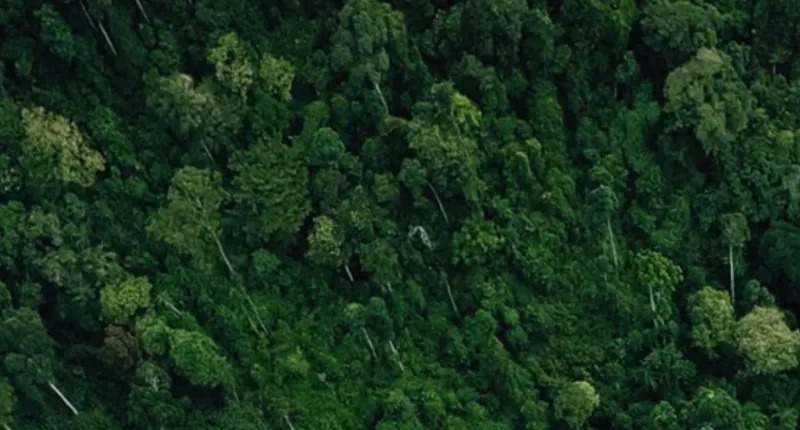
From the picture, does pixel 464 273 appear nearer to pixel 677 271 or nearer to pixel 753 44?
pixel 677 271

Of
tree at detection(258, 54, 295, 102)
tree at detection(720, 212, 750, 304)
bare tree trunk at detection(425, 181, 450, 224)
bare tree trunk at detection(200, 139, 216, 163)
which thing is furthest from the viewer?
tree at detection(258, 54, 295, 102)

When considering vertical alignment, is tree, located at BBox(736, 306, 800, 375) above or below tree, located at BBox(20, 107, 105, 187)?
below

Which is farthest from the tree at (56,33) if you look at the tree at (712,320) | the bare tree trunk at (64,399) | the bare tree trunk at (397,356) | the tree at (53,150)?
the tree at (712,320)

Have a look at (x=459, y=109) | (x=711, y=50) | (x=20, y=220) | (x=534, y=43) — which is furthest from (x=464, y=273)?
(x=20, y=220)

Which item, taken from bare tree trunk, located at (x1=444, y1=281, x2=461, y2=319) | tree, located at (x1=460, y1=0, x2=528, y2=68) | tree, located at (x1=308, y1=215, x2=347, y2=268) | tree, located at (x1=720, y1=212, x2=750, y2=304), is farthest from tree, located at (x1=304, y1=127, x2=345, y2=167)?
tree, located at (x1=720, y1=212, x2=750, y2=304)

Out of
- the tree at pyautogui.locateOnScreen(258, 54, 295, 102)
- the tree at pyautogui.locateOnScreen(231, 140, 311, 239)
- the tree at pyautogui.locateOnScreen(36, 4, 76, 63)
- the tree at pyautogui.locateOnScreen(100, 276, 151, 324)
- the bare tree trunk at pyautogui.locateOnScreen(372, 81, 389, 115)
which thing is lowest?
the tree at pyautogui.locateOnScreen(100, 276, 151, 324)

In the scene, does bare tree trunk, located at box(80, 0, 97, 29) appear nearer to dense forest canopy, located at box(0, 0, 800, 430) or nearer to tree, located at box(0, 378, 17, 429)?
dense forest canopy, located at box(0, 0, 800, 430)


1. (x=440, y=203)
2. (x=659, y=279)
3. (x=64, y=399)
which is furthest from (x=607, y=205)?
(x=64, y=399)

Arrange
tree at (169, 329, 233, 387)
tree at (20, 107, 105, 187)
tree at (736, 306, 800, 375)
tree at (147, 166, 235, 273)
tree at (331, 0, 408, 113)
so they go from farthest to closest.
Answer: tree at (331, 0, 408, 113) < tree at (147, 166, 235, 273) < tree at (736, 306, 800, 375) < tree at (20, 107, 105, 187) < tree at (169, 329, 233, 387)
